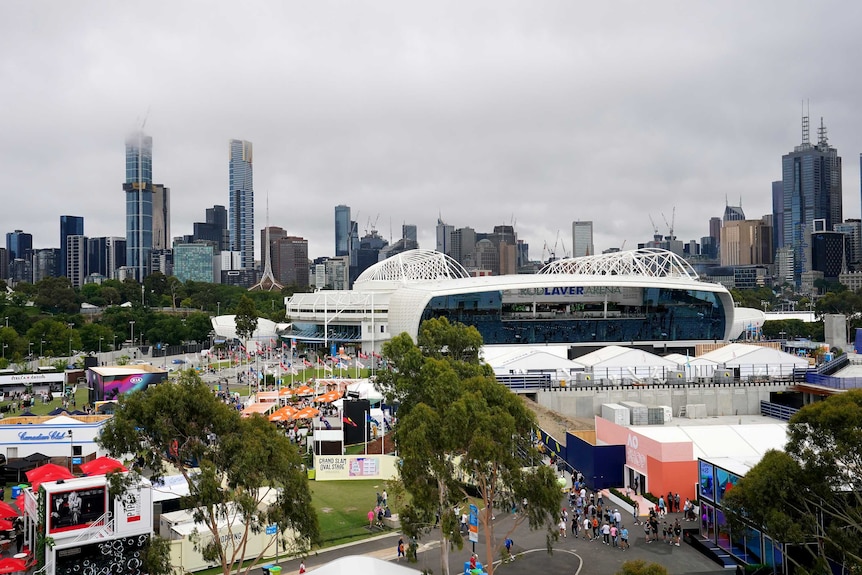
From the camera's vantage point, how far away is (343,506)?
3328cm

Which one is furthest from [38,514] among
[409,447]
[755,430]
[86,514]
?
[755,430]

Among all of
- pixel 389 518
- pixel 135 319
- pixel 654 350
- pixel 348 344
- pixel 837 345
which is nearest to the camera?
pixel 389 518

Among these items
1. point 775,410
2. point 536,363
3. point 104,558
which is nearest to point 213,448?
point 104,558

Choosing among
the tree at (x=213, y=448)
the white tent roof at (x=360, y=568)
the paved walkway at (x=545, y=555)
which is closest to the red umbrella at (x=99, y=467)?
the paved walkway at (x=545, y=555)

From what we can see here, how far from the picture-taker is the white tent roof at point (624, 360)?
63938 mm

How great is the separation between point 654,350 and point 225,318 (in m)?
70.8

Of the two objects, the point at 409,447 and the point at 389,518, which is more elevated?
the point at 409,447

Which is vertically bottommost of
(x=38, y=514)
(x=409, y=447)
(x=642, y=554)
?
(x=642, y=554)

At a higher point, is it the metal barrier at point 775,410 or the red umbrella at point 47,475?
the red umbrella at point 47,475

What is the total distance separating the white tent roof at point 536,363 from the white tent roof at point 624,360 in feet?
6.38

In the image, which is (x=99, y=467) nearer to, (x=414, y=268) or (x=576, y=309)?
(x=576, y=309)

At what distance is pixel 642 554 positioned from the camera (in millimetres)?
26672

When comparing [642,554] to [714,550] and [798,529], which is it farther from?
[798,529]

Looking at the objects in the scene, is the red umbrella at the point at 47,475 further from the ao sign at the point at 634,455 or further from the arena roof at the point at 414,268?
the arena roof at the point at 414,268
